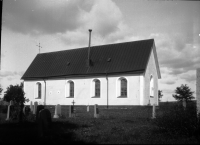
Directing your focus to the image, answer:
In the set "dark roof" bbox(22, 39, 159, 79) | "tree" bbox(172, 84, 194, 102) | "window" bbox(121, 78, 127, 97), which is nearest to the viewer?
"window" bbox(121, 78, 127, 97)

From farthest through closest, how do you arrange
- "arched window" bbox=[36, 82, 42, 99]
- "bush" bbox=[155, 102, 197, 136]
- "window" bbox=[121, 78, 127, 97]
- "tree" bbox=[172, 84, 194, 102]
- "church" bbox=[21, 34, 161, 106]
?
"arched window" bbox=[36, 82, 42, 99] < "tree" bbox=[172, 84, 194, 102] < "window" bbox=[121, 78, 127, 97] < "church" bbox=[21, 34, 161, 106] < "bush" bbox=[155, 102, 197, 136]

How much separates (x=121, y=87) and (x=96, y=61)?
17.2 ft

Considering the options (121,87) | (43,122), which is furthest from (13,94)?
(43,122)

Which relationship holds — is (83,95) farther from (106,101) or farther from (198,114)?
(198,114)

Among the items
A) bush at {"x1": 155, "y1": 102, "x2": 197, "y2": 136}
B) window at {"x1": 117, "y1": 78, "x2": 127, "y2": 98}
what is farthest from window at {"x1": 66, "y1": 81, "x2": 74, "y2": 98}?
bush at {"x1": 155, "y1": 102, "x2": 197, "y2": 136}

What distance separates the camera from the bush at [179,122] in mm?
7348

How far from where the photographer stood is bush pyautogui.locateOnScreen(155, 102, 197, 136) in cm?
735

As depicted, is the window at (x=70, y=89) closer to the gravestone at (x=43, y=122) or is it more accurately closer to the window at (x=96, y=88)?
the window at (x=96, y=88)

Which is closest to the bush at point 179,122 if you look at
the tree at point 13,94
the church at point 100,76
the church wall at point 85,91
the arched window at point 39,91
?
the church at point 100,76

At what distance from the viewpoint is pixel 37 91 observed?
3266 centimetres

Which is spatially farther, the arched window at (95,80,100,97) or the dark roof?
the arched window at (95,80,100,97)

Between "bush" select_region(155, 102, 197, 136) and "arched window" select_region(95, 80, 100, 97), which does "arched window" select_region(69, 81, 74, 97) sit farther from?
"bush" select_region(155, 102, 197, 136)

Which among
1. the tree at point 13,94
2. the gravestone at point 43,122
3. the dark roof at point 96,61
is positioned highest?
the dark roof at point 96,61

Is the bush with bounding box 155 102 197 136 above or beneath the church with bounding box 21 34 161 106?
beneath
